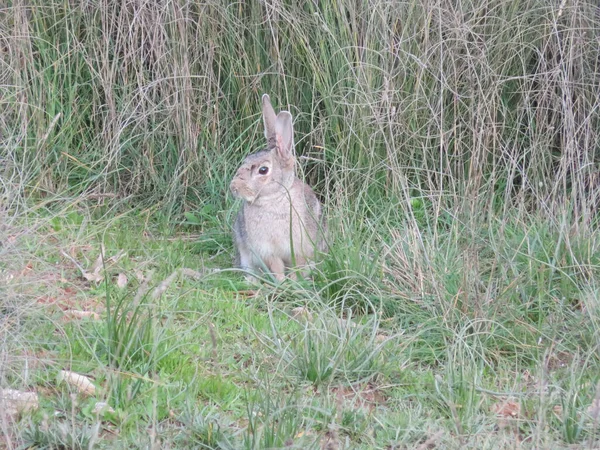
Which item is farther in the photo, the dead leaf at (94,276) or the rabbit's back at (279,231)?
the rabbit's back at (279,231)

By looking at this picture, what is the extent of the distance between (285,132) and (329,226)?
65 centimetres

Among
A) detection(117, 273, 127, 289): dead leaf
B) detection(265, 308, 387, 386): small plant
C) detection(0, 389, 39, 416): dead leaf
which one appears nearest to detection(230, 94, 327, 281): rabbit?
detection(117, 273, 127, 289): dead leaf

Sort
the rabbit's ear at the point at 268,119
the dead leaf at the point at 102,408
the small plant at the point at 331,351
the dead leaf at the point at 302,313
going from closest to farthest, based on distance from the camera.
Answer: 1. the dead leaf at the point at 102,408
2. the small plant at the point at 331,351
3. the dead leaf at the point at 302,313
4. the rabbit's ear at the point at 268,119

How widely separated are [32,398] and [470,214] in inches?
96.7

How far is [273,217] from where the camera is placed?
18.4 feet

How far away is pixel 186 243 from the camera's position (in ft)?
19.9

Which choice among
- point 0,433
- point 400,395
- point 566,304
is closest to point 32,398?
point 0,433

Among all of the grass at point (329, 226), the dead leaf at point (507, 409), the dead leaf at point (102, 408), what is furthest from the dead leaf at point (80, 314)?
the dead leaf at point (507, 409)

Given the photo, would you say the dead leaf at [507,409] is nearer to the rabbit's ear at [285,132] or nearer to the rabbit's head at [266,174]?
the rabbit's head at [266,174]

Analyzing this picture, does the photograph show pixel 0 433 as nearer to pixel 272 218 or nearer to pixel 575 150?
pixel 272 218

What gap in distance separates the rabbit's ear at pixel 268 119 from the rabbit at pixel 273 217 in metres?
0.14

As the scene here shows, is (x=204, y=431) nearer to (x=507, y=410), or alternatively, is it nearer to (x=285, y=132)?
(x=507, y=410)

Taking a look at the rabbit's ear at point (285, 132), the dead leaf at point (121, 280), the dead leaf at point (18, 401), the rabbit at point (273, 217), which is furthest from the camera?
the rabbit's ear at point (285, 132)

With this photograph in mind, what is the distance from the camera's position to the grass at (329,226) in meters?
3.83
